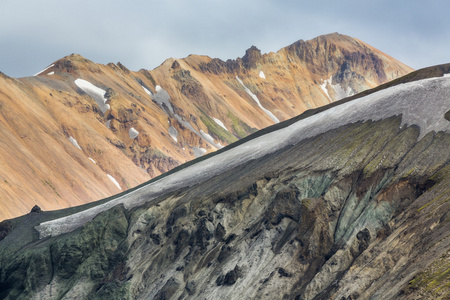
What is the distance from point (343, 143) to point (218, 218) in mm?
19812

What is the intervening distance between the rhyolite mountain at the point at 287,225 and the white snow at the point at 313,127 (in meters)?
0.34

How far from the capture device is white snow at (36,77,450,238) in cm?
7350

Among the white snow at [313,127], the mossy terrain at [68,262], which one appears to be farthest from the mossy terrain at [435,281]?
the mossy terrain at [68,262]

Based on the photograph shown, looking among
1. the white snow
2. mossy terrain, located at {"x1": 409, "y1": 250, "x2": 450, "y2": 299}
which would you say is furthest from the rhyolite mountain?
the white snow

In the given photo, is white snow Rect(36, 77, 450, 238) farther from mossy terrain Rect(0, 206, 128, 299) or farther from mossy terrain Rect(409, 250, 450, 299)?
mossy terrain Rect(409, 250, 450, 299)

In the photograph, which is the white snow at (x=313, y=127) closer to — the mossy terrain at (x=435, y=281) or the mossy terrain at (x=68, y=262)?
the mossy terrain at (x=68, y=262)

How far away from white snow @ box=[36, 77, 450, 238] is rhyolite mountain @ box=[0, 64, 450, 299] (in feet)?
1.11

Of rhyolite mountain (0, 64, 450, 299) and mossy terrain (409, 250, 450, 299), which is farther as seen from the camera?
rhyolite mountain (0, 64, 450, 299)

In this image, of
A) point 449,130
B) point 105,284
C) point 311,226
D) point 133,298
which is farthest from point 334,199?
point 105,284

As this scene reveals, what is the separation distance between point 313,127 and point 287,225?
2901 centimetres

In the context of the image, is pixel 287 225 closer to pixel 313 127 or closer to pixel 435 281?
pixel 435 281

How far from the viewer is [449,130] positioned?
2517 inches

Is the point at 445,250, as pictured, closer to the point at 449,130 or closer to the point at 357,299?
the point at 357,299

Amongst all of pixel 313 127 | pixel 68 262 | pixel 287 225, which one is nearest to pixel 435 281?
pixel 287 225
